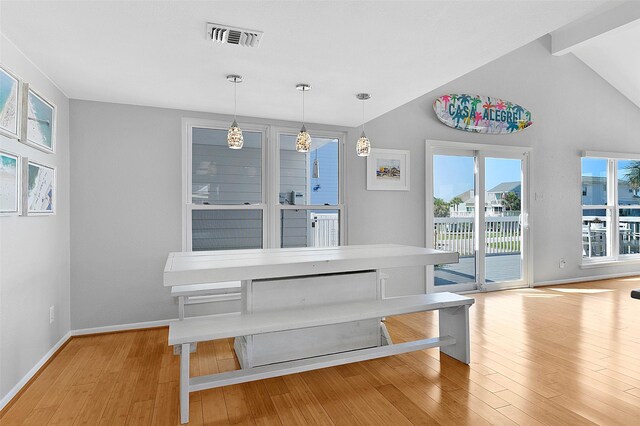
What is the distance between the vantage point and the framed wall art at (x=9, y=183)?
225cm

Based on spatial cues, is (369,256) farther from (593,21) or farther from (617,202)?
(617,202)

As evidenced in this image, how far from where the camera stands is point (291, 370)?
2.41 metres

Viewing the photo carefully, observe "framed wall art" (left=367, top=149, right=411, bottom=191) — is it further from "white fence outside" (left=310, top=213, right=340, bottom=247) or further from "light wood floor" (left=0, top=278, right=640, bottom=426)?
"light wood floor" (left=0, top=278, right=640, bottom=426)

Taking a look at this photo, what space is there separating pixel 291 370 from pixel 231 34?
6.80 feet

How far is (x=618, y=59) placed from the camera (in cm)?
583

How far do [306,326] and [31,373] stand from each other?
6.63 feet

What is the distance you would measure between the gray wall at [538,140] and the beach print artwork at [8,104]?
3152mm

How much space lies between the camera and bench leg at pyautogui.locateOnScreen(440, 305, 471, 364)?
9.45 feet

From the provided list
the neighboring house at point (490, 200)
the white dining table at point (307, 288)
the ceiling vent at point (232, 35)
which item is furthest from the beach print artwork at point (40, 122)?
the neighboring house at point (490, 200)

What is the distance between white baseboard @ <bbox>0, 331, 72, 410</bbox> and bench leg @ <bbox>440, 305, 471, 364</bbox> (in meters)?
2.99

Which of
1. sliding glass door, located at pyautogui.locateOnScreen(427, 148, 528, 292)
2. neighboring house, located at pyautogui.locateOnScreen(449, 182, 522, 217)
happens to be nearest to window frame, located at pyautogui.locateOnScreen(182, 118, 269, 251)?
sliding glass door, located at pyautogui.locateOnScreen(427, 148, 528, 292)

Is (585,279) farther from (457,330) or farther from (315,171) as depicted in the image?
(315,171)

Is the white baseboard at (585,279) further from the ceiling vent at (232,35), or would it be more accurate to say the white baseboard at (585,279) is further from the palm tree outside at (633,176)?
the ceiling vent at (232,35)

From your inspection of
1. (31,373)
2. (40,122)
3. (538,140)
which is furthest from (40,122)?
(538,140)
